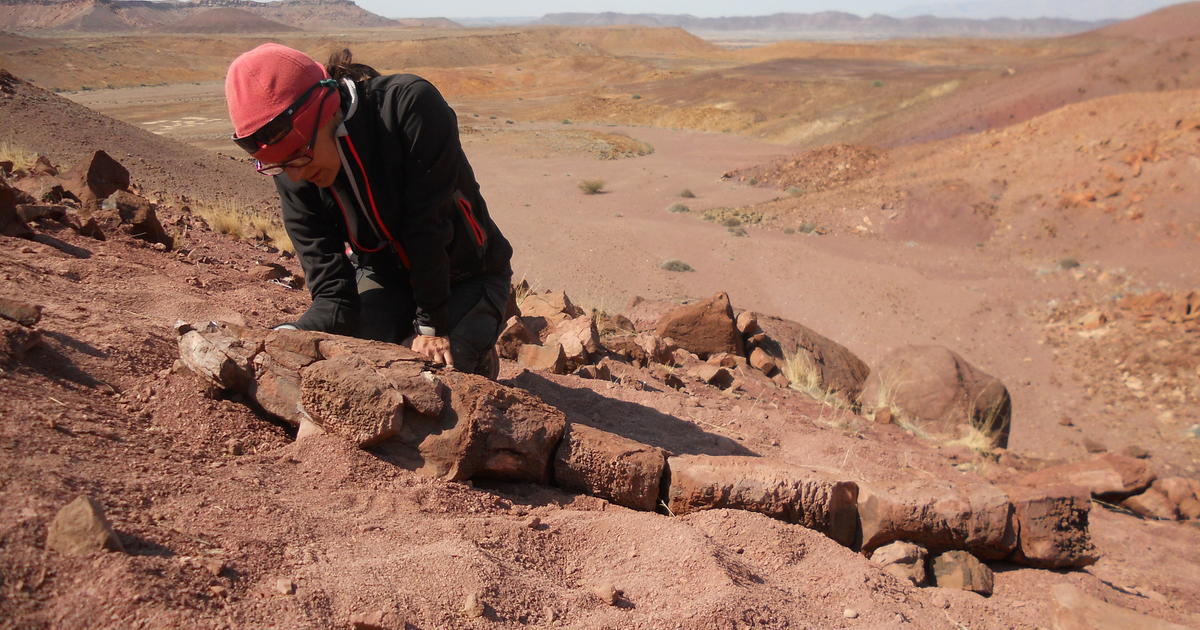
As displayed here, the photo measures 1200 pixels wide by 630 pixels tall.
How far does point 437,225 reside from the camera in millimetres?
3020

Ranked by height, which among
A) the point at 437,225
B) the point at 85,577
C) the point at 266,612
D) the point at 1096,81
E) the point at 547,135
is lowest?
the point at 547,135

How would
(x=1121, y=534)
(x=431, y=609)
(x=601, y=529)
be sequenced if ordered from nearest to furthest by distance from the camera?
(x=431, y=609) < (x=601, y=529) < (x=1121, y=534)

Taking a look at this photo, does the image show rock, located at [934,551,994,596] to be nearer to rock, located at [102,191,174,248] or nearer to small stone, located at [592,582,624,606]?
small stone, located at [592,582,624,606]

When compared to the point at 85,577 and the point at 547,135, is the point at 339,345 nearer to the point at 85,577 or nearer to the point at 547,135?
the point at 85,577

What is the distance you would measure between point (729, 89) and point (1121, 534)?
34417 millimetres

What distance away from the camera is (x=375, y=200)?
296cm

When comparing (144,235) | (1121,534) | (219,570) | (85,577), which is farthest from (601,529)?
(144,235)

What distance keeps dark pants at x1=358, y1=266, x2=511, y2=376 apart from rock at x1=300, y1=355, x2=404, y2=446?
2.09ft

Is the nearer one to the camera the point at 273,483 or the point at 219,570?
the point at 219,570

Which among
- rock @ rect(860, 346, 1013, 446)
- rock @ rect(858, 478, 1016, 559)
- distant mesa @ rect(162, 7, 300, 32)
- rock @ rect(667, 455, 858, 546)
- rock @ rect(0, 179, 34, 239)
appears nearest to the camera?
rock @ rect(667, 455, 858, 546)

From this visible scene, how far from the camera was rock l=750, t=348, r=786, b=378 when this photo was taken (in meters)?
6.90

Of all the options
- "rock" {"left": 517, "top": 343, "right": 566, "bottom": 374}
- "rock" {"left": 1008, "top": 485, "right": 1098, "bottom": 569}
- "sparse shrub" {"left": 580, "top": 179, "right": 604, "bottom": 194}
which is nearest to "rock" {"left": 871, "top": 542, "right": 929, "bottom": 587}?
"rock" {"left": 1008, "top": 485, "right": 1098, "bottom": 569}

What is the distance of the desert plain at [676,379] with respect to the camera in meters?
1.99

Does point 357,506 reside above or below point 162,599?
below
